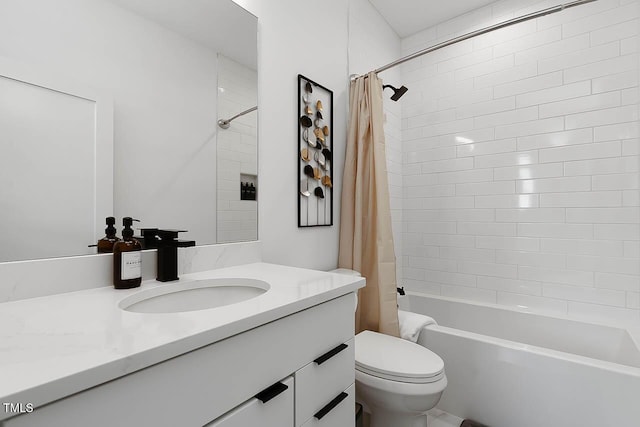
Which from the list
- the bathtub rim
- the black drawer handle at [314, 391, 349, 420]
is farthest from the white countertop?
the bathtub rim

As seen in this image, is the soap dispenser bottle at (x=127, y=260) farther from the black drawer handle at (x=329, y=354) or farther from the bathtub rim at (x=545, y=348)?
the bathtub rim at (x=545, y=348)

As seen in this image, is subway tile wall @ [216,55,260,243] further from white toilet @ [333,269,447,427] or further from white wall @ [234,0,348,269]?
white toilet @ [333,269,447,427]

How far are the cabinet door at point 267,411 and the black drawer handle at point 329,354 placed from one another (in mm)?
111

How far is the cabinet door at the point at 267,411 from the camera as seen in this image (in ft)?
2.12

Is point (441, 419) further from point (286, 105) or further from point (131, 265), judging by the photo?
point (286, 105)

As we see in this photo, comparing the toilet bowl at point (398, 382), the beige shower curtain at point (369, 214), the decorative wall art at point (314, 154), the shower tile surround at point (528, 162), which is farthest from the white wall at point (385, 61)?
the toilet bowl at point (398, 382)

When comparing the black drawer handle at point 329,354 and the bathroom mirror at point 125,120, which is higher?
the bathroom mirror at point 125,120

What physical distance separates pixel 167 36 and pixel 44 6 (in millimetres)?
358

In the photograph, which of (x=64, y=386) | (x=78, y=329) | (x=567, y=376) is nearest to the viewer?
(x=64, y=386)

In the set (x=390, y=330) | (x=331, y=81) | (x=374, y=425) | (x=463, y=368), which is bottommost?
(x=374, y=425)

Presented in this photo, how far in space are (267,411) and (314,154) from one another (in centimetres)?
134

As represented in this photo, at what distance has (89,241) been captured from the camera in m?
0.93

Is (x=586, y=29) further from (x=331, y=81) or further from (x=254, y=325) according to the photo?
(x=254, y=325)

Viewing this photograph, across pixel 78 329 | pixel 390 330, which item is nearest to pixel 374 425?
pixel 390 330
